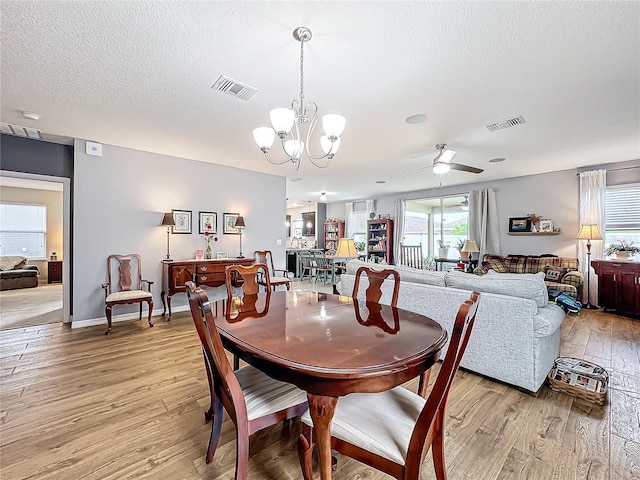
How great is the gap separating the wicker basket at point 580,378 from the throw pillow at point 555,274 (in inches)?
125

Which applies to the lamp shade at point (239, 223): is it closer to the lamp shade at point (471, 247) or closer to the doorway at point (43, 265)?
the doorway at point (43, 265)

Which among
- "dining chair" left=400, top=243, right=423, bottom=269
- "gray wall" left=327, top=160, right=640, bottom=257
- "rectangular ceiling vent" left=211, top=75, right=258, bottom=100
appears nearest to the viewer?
"rectangular ceiling vent" left=211, top=75, right=258, bottom=100

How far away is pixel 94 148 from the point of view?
4.02m

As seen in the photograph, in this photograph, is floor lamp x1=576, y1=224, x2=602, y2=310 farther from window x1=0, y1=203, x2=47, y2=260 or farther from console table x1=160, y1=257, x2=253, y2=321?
window x1=0, y1=203, x2=47, y2=260

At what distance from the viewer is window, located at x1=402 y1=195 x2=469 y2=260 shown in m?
7.37

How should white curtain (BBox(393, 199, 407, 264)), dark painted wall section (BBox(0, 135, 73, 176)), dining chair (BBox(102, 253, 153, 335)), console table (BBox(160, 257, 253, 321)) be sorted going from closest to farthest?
dark painted wall section (BBox(0, 135, 73, 176)) → dining chair (BBox(102, 253, 153, 335)) → console table (BBox(160, 257, 253, 321)) → white curtain (BBox(393, 199, 407, 264))

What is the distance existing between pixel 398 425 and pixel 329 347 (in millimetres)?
415

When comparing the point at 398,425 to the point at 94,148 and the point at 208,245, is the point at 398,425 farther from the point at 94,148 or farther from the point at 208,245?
the point at 94,148

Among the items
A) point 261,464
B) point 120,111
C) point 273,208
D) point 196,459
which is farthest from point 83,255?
point 261,464

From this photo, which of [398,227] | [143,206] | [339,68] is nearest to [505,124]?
[339,68]

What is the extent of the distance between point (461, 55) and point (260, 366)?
242 centimetres

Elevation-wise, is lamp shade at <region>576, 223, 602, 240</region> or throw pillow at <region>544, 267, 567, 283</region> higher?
lamp shade at <region>576, 223, 602, 240</region>

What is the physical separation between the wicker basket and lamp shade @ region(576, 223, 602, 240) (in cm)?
346

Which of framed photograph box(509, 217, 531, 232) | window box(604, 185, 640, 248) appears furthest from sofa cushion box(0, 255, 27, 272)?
window box(604, 185, 640, 248)
